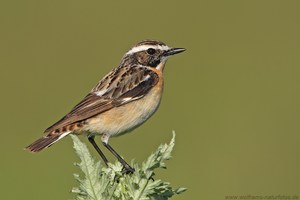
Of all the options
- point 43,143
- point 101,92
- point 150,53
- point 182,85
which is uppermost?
point 182,85

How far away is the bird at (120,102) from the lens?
7.15 meters

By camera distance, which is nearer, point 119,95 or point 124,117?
point 124,117

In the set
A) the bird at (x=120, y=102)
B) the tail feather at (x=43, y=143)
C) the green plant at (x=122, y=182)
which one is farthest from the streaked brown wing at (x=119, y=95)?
the green plant at (x=122, y=182)

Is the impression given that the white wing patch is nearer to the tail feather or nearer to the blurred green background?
the tail feather

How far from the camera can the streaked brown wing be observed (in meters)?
7.22

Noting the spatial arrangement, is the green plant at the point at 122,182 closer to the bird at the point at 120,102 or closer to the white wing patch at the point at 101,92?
the bird at the point at 120,102

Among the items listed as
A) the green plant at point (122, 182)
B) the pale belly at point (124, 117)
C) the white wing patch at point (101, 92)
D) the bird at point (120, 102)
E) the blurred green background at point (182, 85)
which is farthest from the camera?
the blurred green background at point (182, 85)

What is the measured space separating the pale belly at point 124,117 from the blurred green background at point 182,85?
198 centimetres

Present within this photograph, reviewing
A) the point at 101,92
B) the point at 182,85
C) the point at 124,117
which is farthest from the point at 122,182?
the point at 182,85

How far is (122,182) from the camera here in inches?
173

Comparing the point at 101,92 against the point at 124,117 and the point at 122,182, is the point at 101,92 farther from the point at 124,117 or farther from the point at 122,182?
the point at 122,182

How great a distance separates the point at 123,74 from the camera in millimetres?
7875

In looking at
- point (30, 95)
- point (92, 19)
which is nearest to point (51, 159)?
point (30, 95)

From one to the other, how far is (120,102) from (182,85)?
872cm
